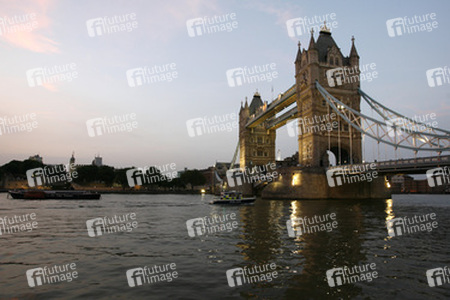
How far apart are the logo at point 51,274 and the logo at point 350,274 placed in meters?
7.19

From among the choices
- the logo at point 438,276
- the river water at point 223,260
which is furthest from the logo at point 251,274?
the logo at point 438,276

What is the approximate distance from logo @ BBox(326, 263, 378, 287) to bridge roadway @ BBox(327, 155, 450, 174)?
2936 centimetres

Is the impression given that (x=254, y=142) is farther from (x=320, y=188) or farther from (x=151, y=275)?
(x=151, y=275)

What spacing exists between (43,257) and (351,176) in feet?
151

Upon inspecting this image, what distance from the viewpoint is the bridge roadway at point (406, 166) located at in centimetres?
3231

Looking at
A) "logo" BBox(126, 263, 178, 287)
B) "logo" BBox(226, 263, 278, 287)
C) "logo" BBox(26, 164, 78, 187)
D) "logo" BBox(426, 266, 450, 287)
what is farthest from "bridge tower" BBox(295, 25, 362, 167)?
"logo" BBox(26, 164, 78, 187)

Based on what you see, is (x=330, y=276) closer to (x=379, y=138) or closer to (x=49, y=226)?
(x=49, y=226)

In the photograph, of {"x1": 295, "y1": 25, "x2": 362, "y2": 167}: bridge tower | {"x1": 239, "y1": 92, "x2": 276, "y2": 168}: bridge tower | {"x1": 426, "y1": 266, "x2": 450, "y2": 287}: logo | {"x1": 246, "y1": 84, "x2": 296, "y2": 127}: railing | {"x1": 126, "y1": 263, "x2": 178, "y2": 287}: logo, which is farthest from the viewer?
{"x1": 239, "y1": 92, "x2": 276, "y2": 168}: bridge tower

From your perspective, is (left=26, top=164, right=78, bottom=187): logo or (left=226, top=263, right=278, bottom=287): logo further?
(left=26, top=164, right=78, bottom=187): logo

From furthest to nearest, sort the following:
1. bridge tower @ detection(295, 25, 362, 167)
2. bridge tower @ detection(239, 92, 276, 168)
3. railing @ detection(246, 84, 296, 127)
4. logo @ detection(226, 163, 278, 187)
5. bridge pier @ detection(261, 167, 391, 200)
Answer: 1. bridge tower @ detection(239, 92, 276, 168)
2. logo @ detection(226, 163, 278, 187)
3. railing @ detection(246, 84, 296, 127)
4. bridge tower @ detection(295, 25, 362, 167)
5. bridge pier @ detection(261, 167, 391, 200)

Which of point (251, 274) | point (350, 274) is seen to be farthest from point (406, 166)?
point (251, 274)

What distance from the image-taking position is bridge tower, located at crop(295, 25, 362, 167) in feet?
167

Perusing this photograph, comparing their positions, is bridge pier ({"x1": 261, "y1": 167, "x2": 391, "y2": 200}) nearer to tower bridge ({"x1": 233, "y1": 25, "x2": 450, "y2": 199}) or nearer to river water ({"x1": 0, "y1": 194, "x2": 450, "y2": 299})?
tower bridge ({"x1": 233, "y1": 25, "x2": 450, "y2": 199})

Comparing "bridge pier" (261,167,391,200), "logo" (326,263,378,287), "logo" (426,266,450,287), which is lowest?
"bridge pier" (261,167,391,200)
